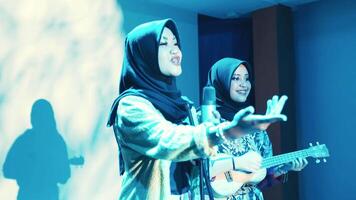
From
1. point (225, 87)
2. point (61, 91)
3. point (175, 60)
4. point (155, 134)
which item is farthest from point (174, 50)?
point (61, 91)

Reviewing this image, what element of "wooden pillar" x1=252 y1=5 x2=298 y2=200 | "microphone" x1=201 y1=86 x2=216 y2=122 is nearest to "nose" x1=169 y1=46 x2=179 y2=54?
"microphone" x1=201 y1=86 x2=216 y2=122

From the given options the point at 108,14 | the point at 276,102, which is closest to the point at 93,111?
the point at 108,14

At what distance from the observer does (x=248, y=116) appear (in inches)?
35.9

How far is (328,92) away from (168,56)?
189 centimetres

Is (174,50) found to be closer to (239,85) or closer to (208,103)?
(208,103)

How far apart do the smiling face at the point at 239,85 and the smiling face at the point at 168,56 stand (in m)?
0.96

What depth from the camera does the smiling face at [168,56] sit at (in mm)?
1298

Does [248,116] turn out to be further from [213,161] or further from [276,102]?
[213,161]

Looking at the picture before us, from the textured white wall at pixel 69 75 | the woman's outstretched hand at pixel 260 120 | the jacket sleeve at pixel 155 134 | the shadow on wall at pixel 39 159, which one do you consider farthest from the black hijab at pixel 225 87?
the woman's outstretched hand at pixel 260 120

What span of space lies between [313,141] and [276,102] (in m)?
2.12

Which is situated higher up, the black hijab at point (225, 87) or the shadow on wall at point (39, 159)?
the black hijab at point (225, 87)

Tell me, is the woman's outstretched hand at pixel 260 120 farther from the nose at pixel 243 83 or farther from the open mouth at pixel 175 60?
the nose at pixel 243 83

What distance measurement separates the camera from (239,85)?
2.26 metres

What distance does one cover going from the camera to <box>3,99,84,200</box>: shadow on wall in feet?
7.02
